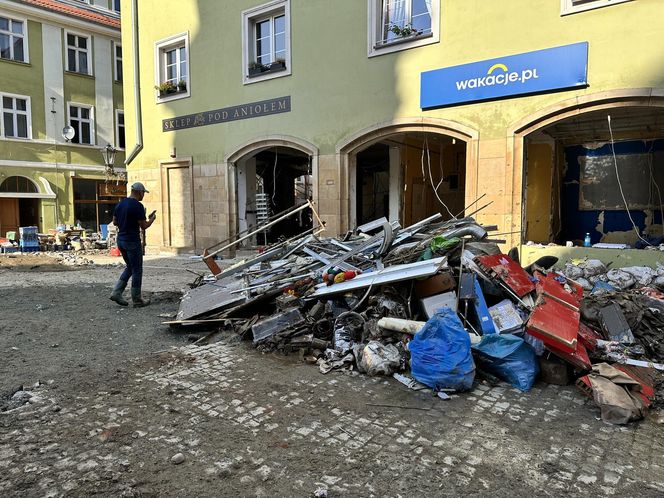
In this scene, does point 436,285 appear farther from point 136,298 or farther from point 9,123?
point 9,123

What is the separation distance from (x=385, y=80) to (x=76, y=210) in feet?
62.8

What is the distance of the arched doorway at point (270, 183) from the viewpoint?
1280 cm

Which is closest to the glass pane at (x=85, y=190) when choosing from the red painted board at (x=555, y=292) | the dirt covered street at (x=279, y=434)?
the dirt covered street at (x=279, y=434)

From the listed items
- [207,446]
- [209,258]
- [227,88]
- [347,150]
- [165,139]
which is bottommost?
[207,446]

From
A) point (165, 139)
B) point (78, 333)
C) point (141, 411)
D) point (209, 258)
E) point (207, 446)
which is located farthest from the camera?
point (165, 139)

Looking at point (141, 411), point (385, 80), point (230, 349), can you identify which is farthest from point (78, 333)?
point (385, 80)

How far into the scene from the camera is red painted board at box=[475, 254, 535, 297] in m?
5.07

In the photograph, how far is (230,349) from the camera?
16.8 feet

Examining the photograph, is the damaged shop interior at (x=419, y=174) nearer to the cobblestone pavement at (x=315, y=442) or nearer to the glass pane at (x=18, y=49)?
the cobblestone pavement at (x=315, y=442)

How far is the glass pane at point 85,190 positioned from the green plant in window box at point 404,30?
19213 millimetres

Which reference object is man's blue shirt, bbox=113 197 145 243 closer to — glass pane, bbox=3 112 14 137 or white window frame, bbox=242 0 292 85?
white window frame, bbox=242 0 292 85

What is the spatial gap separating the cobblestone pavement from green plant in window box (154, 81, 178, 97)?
492 inches

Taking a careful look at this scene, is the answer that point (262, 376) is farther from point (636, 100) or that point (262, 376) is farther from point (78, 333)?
point (636, 100)

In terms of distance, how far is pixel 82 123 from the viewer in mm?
23344
